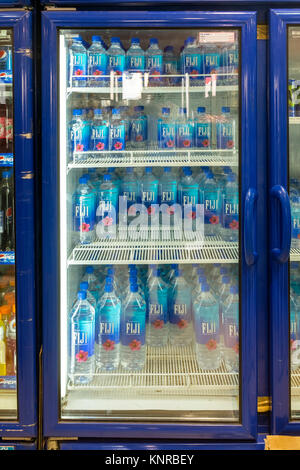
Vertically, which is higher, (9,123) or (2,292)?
(9,123)

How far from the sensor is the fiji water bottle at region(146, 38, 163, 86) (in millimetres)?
2082

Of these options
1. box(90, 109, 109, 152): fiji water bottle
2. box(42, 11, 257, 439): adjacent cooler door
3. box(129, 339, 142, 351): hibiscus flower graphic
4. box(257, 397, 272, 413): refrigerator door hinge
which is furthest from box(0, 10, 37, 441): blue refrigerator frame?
box(257, 397, 272, 413): refrigerator door hinge

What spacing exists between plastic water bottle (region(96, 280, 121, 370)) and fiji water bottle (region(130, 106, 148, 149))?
0.71 metres

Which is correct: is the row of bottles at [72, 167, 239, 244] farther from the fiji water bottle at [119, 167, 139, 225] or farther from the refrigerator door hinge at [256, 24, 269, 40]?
the refrigerator door hinge at [256, 24, 269, 40]

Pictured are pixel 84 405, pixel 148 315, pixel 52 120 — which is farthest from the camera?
pixel 148 315

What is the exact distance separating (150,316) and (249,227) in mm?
760

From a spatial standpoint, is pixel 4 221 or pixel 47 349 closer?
pixel 47 349

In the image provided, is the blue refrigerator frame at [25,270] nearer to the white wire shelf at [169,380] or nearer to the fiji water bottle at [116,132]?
the white wire shelf at [169,380]

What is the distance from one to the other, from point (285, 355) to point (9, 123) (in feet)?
5.39

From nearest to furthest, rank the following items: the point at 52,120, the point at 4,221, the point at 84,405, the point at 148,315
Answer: the point at 52,120 → the point at 84,405 → the point at 4,221 → the point at 148,315

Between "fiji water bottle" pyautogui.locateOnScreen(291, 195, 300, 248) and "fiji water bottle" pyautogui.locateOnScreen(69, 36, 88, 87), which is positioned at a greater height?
"fiji water bottle" pyautogui.locateOnScreen(69, 36, 88, 87)

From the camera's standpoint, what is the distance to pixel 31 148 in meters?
1.81
